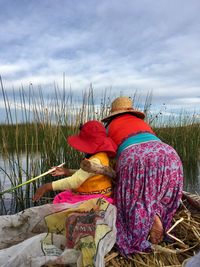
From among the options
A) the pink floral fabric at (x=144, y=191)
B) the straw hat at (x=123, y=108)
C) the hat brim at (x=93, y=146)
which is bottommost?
the pink floral fabric at (x=144, y=191)

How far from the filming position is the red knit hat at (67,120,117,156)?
235 centimetres

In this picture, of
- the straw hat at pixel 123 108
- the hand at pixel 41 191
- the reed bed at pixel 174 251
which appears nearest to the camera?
the reed bed at pixel 174 251

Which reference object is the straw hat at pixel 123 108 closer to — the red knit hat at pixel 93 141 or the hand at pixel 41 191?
the red knit hat at pixel 93 141

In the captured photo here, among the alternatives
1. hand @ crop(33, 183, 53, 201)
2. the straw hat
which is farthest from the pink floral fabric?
hand @ crop(33, 183, 53, 201)

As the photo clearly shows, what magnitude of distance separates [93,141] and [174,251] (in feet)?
2.91

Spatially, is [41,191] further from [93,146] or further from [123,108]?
[123,108]

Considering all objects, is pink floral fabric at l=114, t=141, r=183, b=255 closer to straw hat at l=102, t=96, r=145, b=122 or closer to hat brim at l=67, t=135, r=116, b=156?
hat brim at l=67, t=135, r=116, b=156

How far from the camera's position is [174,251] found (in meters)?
2.25

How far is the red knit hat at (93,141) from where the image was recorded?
2.35m

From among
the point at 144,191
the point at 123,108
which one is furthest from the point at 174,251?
the point at 123,108

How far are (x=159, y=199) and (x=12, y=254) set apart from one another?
1.00m

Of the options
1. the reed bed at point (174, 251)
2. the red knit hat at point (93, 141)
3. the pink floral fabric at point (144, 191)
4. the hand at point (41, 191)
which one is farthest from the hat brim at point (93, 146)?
the reed bed at point (174, 251)

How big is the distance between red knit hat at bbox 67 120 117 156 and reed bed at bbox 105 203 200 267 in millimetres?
661

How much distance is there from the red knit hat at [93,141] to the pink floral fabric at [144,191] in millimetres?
140
